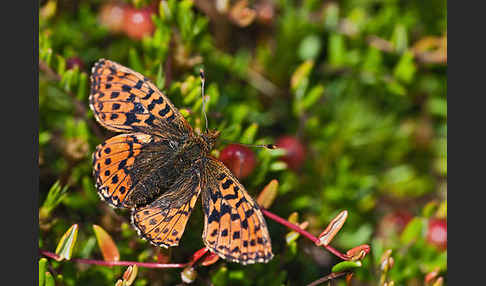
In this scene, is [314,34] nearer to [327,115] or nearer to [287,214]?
[327,115]

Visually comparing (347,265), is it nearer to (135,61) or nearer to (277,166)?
(277,166)

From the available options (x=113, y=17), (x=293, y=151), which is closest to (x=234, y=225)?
(x=293, y=151)

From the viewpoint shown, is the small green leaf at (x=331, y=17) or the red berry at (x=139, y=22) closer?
the red berry at (x=139, y=22)

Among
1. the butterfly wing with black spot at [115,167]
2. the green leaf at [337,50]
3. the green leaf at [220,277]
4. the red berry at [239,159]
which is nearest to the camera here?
the butterfly wing with black spot at [115,167]

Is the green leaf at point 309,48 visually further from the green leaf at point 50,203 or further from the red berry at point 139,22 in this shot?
the green leaf at point 50,203

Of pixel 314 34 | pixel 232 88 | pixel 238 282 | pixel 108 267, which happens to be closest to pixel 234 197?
pixel 238 282

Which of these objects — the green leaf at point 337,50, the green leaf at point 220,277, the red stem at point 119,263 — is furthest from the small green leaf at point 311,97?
the red stem at point 119,263
